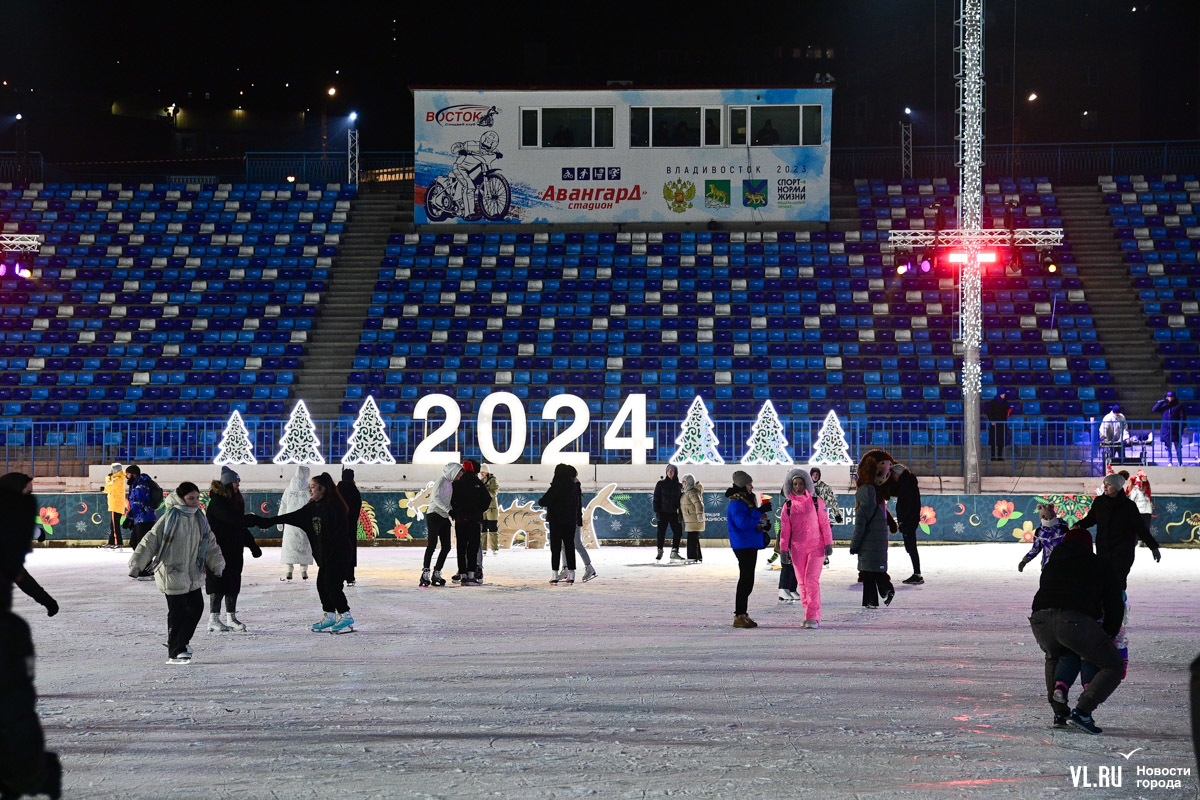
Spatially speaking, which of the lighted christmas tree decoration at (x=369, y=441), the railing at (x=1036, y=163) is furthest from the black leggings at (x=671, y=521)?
the railing at (x=1036, y=163)

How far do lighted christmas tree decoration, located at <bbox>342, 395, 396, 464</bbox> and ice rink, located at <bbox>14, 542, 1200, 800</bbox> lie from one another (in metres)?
10.3

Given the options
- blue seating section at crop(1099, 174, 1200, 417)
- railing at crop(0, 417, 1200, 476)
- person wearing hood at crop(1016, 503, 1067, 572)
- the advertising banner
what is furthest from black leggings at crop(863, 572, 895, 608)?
→ the advertising banner

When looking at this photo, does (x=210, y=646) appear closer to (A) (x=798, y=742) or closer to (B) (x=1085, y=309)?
(A) (x=798, y=742)

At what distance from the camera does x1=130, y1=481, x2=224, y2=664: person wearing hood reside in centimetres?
1031

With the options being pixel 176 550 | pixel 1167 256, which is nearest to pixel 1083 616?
pixel 176 550

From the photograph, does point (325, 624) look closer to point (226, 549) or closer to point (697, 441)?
point (226, 549)

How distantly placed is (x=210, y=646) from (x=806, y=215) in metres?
26.9

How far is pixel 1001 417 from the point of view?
2650cm

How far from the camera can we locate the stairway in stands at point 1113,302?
28.8 metres

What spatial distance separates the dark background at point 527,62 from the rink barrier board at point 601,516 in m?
26.2

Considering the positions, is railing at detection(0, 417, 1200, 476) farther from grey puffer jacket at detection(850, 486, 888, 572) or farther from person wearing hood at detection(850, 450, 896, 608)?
grey puffer jacket at detection(850, 486, 888, 572)

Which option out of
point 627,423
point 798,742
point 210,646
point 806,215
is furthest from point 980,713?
point 806,215

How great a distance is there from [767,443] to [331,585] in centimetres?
1435

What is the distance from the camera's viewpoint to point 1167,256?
33.2 metres
